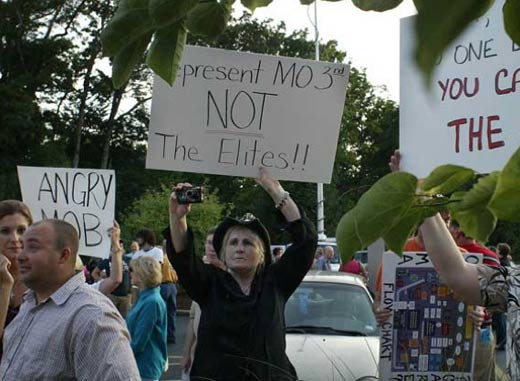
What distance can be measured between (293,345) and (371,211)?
6.45 meters

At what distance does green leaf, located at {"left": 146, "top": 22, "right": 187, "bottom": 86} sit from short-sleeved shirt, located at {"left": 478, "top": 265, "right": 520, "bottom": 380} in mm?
1730

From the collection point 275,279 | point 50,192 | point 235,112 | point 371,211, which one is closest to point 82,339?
point 275,279

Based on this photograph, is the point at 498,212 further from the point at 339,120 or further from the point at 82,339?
the point at 339,120

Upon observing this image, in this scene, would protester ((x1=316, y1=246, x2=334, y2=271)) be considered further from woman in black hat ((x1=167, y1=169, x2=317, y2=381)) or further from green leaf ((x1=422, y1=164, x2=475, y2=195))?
green leaf ((x1=422, y1=164, x2=475, y2=195))

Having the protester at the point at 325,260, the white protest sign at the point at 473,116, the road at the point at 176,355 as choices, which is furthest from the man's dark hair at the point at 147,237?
the white protest sign at the point at 473,116

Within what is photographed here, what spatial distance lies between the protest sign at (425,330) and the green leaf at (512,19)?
9.82 ft

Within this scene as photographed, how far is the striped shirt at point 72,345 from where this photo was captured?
2904mm

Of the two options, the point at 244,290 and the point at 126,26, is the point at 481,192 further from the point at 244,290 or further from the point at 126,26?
the point at 244,290

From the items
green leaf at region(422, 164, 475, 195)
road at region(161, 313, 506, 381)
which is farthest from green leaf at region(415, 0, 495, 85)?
road at region(161, 313, 506, 381)

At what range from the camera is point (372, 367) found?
21.9 ft

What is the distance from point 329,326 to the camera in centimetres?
771

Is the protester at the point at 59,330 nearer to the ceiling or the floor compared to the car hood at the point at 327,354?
nearer to the ceiling

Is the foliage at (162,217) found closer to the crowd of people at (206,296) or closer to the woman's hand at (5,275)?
the crowd of people at (206,296)

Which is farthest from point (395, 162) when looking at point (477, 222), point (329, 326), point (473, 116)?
point (329, 326)
